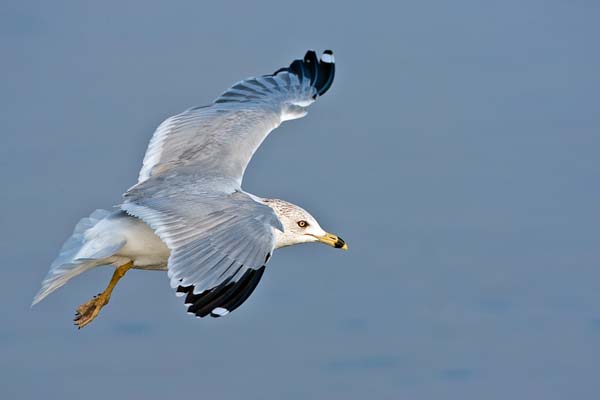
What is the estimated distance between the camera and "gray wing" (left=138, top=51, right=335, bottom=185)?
1096 cm

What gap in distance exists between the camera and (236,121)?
11703 millimetres

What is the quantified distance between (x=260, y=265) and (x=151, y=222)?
88 centimetres

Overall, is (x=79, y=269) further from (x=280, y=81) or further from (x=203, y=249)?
(x=280, y=81)

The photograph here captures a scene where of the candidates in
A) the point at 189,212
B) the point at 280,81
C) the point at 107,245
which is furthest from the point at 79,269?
the point at 280,81

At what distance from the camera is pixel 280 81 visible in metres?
13.0

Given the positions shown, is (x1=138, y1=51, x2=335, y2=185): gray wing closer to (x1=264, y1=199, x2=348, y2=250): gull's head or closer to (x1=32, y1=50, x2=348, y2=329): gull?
(x1=32, y1=50, x2=348, y2=329): gull

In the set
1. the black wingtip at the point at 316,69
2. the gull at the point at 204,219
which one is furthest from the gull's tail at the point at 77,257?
the black wingtip at the point at 316,69

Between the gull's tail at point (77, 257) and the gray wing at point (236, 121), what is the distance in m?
1.04

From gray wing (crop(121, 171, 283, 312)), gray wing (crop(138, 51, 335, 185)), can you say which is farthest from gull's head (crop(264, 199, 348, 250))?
gray wing (crop(121, 171, 283, 312))

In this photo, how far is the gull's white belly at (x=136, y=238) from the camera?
992 centimetres

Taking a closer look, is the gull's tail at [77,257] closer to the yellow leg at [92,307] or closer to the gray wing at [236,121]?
the yellow leg at [92,307]

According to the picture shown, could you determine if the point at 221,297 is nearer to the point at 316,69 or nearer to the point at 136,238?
the point at 136,238

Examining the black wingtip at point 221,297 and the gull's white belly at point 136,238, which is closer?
the black wingtip at point 221,297

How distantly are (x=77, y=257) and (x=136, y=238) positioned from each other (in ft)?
1.66
